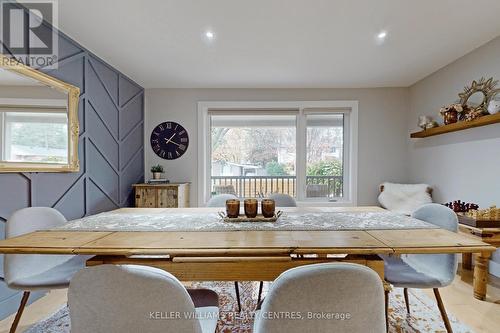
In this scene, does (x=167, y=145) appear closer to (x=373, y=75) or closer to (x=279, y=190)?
(x=279, y=190)

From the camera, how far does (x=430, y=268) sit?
1.60 meters

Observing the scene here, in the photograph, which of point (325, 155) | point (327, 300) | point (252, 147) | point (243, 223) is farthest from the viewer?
point (252, 147)

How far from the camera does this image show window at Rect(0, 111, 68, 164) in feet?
6.01

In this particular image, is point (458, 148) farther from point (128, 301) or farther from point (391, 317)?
point (128, 301)

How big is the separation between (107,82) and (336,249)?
310 cm

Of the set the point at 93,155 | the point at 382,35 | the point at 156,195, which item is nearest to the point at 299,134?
the point at 382,35

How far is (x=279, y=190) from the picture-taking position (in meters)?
4.73

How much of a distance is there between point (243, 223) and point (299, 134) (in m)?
2.66

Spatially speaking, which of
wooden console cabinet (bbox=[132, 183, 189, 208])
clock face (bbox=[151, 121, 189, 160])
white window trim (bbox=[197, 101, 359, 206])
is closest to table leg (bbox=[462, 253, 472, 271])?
white window trim (bbox=[197, 101, 359, 206])

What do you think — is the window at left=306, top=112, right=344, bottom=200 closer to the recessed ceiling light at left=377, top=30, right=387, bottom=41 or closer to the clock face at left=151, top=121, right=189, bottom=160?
the recessed ceiling light at left=377, top=30, right=387, bottom=41

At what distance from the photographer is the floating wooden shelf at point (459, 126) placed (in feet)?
7.50

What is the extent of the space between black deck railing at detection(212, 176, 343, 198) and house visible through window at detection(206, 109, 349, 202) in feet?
0.05

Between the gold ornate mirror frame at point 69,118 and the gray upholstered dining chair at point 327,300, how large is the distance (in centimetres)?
217

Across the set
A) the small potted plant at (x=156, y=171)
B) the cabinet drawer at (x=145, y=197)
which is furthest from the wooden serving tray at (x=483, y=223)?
the small potted plant at (x=156, y=171)
